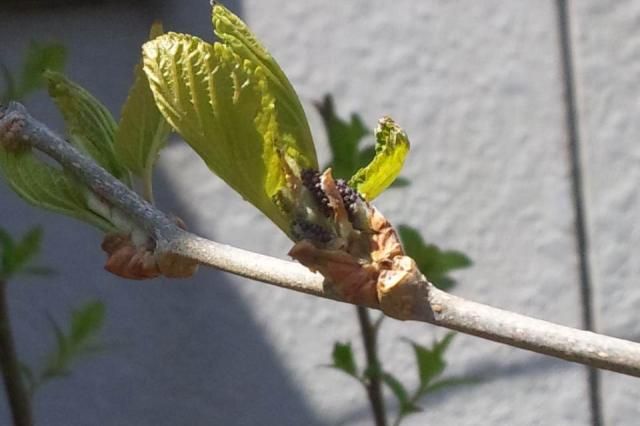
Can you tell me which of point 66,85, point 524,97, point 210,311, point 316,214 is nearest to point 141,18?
point 210,311

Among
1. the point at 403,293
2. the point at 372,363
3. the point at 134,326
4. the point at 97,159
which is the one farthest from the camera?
the point at 134,326

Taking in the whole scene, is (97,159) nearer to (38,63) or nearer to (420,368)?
(38,63)

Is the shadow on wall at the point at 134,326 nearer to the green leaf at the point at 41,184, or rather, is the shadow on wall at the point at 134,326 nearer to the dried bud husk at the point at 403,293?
the green leaf at the point at 41,184

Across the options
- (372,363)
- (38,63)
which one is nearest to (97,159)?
(38,63)

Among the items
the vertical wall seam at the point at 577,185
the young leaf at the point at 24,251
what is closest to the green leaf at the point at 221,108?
the young leaf at the point at 24,251

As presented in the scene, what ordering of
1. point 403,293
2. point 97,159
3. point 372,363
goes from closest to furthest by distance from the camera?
point 403,293 < point 97,159 < point 372,363

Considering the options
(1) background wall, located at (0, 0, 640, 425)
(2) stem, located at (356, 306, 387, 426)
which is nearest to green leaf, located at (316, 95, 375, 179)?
(2) stem, located at (356, 306, 387, 426)

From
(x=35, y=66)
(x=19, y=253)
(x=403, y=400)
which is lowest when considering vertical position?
(x=403, y=400)
